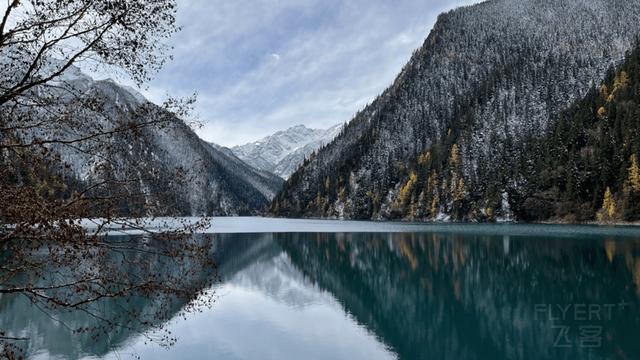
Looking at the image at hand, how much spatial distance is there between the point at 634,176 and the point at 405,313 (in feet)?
347

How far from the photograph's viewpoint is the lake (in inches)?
1094

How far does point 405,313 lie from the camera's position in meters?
38.3

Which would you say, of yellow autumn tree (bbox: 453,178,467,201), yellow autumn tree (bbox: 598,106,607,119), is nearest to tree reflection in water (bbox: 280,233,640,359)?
yellow autumn tree (bbox: 598,106,607,119)

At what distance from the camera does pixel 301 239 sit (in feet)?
340

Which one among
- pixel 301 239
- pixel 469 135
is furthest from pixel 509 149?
pixel 301 239

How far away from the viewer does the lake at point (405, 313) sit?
27781 mm

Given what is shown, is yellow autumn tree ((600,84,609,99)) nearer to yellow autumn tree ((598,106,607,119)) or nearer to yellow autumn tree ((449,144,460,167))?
yellow autumn tree ((598,106,607,119))

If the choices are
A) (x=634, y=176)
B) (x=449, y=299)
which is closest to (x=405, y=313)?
(x=449, y=299)

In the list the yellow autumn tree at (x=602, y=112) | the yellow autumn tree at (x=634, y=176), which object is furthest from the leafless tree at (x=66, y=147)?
the yellow autumn tree at (x=602, y=112)

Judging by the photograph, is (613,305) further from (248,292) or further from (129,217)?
(129,217)

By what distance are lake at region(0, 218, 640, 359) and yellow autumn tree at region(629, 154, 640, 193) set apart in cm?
6011

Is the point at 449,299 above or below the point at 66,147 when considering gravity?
below

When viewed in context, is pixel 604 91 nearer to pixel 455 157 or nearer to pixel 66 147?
pixel 455 157

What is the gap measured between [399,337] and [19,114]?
27.4 m
